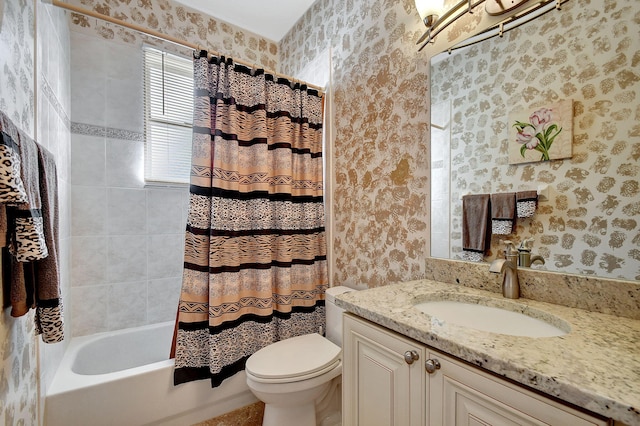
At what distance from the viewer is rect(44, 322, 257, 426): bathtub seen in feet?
4.20

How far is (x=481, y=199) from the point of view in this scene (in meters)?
1.15

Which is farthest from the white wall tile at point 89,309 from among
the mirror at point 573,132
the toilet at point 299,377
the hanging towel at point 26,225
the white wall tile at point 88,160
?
the mirror at point 573,132

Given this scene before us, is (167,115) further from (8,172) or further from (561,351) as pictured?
(561,351)

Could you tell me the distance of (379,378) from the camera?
0.85 m

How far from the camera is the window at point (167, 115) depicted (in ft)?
6.92

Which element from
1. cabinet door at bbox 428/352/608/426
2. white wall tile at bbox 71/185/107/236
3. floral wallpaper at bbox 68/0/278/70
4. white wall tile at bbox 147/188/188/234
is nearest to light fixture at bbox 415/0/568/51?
cabinet door at bbox 428/352/608/426

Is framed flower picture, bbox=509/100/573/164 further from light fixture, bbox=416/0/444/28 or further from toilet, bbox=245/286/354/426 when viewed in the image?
toilet, bbox=245/286/354/426

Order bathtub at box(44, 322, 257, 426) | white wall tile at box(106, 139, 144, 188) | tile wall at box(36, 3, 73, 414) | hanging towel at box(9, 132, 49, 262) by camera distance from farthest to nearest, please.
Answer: white wall tile at box(106, 139, 144, 188) → bathtub at box(44, 322, 257, 426) → tile wall at box(36, 3, 73, 414) → hanging towel at box(9, 132, 49, 262)

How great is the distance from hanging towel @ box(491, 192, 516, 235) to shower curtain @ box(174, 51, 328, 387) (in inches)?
42.6

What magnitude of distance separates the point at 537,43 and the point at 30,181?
166 cm

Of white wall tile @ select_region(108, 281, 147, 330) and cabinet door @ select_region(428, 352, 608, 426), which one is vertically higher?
cabinet door @ select_region(428, 352, 608, 426)

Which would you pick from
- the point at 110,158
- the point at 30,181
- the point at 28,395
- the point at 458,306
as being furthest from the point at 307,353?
the point at 110,158

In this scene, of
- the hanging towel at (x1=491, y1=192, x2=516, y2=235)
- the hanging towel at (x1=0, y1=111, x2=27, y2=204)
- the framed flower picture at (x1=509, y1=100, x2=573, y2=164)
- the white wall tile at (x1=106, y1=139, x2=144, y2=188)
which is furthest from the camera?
the white wall tile at (x1=106, y1=139, x2=144, y2=188)

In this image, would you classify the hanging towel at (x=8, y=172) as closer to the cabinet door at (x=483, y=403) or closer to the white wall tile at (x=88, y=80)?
the cabinet door at (x=483, y=403)
